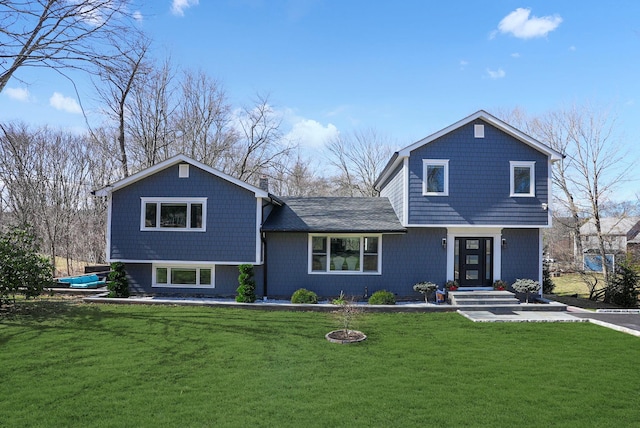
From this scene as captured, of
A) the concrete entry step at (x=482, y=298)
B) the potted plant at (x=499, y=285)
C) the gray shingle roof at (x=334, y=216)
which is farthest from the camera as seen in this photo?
the gray shingle roof at (x=334, y=216)

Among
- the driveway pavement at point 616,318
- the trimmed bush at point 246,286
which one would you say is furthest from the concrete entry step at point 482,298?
the trimmed bush at point 246,286

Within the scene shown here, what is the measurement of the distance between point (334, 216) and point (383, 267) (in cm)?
273

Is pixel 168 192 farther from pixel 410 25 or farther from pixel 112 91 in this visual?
pixel 112 91

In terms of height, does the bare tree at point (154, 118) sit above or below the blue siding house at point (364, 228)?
above

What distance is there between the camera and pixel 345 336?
350 inches

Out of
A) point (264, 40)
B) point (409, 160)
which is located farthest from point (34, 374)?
point (264, 40)

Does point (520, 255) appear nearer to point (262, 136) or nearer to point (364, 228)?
point (364, 228)

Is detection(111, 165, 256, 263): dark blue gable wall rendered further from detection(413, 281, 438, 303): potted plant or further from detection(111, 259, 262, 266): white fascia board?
detection(413, 281, 438, 303): potted plant

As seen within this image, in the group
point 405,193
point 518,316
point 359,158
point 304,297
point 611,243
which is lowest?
point 518,316

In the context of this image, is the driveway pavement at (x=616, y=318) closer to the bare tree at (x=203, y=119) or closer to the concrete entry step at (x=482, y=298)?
the concrete entry step at (x=482, y=298)

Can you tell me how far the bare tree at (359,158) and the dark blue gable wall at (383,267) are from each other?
839 inches

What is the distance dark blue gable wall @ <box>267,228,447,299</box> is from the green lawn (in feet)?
12.2

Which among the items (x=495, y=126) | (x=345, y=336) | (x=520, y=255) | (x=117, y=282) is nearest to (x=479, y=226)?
(x=520, y=255)

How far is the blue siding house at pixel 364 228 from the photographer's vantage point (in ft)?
45.2
